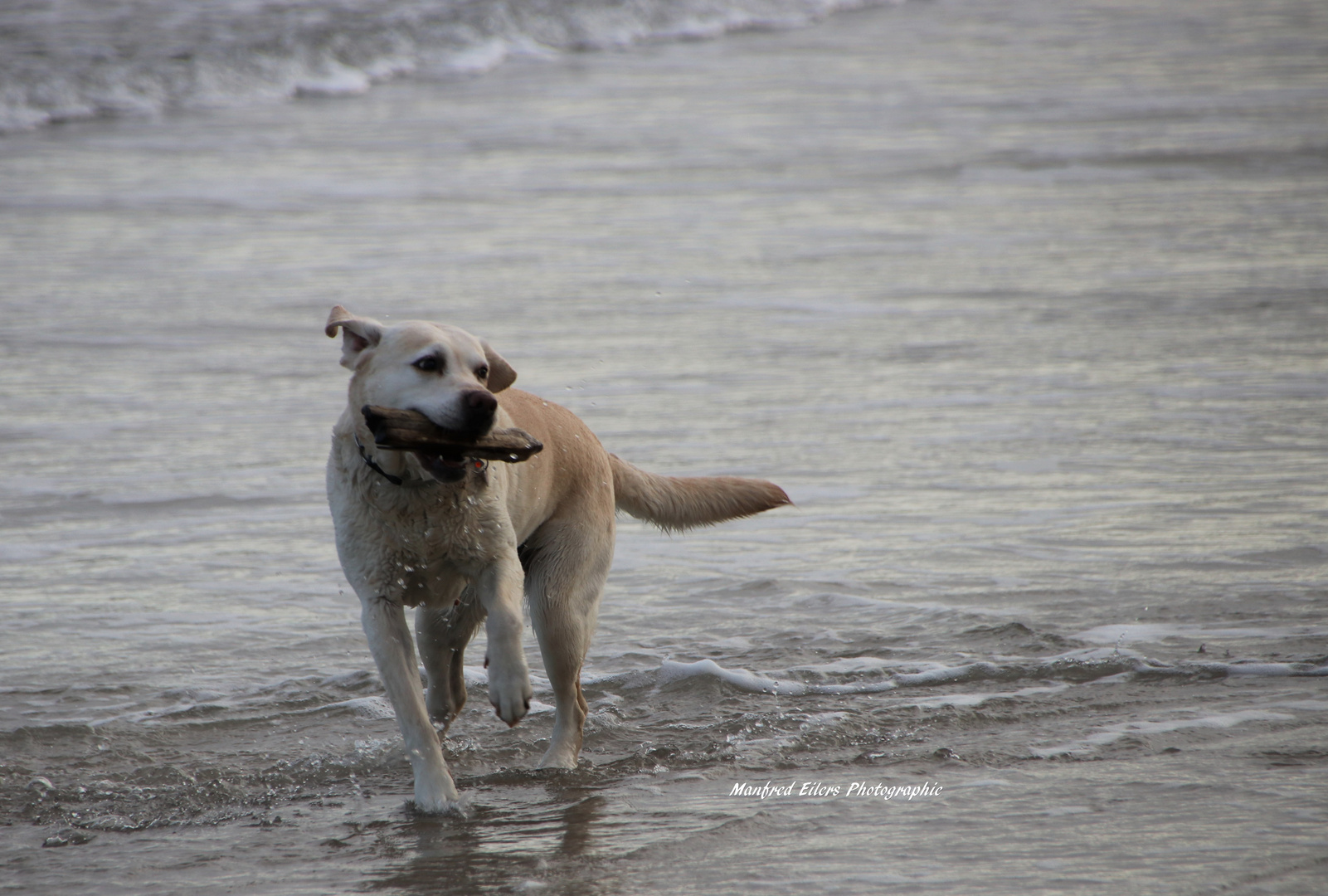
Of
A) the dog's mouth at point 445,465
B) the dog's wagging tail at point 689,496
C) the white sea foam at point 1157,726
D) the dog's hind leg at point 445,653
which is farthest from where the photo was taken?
the dog's wagging tail at point 689,496

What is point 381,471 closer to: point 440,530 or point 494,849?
point 440,530

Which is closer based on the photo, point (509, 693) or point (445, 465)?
point (445, 465)

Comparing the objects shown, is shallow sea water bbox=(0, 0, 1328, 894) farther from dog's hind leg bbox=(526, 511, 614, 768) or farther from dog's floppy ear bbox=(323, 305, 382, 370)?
dog's floppy ear bbox=(323, 305, 382, 370)

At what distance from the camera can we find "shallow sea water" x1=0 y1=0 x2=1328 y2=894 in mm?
4031

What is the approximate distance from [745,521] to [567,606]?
2.45 meters

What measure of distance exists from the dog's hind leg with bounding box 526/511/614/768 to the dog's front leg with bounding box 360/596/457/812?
466 mm

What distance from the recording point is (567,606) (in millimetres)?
4895

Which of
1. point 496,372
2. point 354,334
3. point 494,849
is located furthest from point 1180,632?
point 354,334

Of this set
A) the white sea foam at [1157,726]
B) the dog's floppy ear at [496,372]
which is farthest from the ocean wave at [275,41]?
the white sea foam at [1157,726]

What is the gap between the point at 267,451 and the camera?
7684 millimetres

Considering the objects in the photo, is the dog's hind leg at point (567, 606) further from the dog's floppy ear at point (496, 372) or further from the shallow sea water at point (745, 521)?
the dog's floppy ear at point (496, 372)

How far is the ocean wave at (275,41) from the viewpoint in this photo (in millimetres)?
20547

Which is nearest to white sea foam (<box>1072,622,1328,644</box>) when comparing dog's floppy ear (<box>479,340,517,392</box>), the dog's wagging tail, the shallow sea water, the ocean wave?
the shallow sea water

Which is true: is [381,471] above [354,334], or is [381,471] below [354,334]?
below
